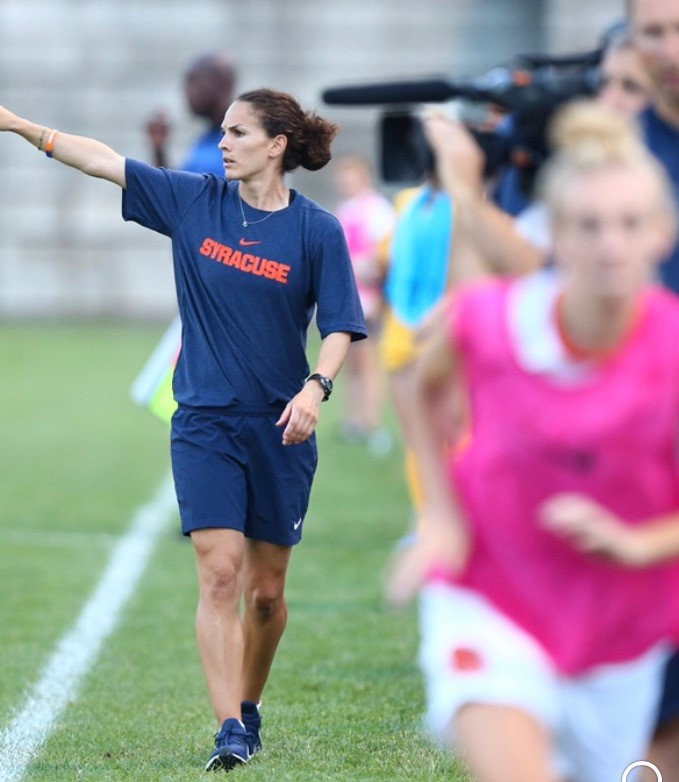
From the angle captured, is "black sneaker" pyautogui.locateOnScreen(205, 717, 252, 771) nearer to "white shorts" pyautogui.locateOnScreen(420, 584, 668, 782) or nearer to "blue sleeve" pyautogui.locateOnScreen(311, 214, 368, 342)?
"blue sleeve" pyautogui.locateOnScreen(311, 214, 368, 342)

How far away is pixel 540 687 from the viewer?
3.67 m

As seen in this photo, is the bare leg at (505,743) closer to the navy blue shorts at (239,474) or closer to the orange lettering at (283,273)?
the navy blue shorts at (239,474)

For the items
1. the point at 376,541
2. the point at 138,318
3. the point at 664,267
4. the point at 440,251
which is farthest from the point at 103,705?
the point at 138,318

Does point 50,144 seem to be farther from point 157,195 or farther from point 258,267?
point 258,267

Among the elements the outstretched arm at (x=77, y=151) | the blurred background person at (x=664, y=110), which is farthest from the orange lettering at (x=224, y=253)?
the blurred background person at (x=664, y=110)

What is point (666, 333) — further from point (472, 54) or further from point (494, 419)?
point (472, 54)

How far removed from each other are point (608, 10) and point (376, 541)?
2598 cm

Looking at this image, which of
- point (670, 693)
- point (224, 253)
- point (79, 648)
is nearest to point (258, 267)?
point (224, 253)

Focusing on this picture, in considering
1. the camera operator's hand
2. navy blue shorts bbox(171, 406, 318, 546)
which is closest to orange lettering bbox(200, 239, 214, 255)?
navy blue shorts bbox(171, 406, 318, 546)

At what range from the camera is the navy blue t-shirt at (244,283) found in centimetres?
604

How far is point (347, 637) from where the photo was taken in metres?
8.48

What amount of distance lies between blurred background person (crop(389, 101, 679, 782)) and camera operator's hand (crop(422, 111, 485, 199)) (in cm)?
90

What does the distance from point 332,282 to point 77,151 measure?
940 millimetres

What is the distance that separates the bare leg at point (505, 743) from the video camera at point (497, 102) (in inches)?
69.3
